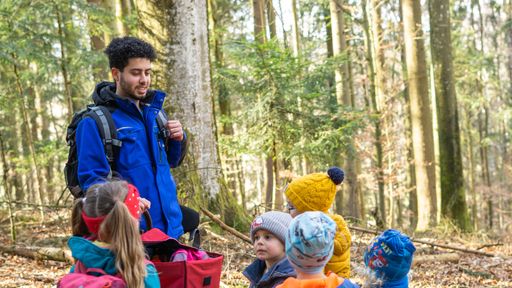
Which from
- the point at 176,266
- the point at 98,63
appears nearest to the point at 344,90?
the point at 98,63

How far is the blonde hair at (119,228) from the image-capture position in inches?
115

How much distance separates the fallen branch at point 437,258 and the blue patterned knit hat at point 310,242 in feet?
17.4

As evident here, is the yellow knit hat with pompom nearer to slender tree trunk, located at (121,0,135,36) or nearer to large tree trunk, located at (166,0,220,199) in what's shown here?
large tree trunk, located at (166,0,220,199)

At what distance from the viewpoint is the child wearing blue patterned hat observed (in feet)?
9.04

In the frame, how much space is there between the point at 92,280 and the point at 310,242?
1.16 m

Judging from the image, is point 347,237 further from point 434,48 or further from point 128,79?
point 434,48

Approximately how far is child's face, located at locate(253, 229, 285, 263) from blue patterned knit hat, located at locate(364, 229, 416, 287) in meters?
0.90

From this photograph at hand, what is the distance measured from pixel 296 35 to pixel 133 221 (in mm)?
16270

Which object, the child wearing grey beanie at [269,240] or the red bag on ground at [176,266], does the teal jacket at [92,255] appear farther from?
the child wearing grey beanie at [269,240]

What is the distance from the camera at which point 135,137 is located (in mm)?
3613

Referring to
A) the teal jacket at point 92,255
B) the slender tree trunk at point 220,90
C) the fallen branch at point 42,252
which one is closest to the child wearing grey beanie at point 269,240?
the teal jacket at point 92,255

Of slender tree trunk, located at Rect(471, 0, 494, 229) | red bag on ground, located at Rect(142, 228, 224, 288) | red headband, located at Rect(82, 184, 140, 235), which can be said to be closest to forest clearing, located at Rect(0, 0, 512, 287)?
red headband, located at Rect(82, 184, 140, 235)

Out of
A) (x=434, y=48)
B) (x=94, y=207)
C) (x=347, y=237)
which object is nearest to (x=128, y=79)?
(x=94, y=207)

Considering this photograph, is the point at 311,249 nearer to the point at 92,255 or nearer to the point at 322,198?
the point at 92,255
